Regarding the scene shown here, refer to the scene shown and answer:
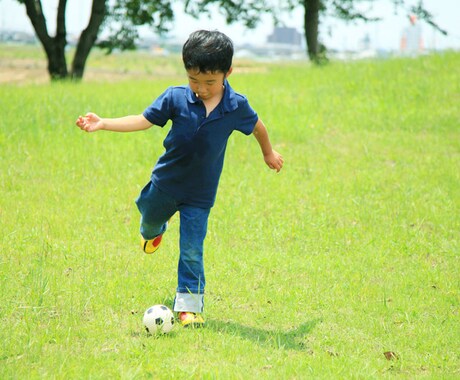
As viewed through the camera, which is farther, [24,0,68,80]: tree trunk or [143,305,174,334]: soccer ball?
[24,0,68,80]: tree trunk

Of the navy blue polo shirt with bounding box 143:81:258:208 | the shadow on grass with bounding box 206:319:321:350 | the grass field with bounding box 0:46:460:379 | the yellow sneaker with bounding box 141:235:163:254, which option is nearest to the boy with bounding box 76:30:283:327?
the navy blue polo shirt with bounding box 143:81:258:208

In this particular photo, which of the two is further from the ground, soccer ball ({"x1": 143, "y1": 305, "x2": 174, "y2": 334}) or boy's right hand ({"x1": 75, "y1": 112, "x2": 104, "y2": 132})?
boy's right hand ({"x1": 75, "y1": 112, "x2": 104, "y2": 132})

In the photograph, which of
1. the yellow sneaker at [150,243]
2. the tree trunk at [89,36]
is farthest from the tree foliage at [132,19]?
the yellow sneaker at [150,243]

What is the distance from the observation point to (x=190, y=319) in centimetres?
515

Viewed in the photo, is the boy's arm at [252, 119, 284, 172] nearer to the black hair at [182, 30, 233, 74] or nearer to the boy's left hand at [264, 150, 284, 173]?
the boy's left hand at [264, 150, 284, 173]

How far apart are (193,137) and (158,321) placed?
129 centimetres

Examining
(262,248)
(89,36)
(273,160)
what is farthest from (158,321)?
(89,36)

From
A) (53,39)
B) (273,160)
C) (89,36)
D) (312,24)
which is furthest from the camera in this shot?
(312,24)

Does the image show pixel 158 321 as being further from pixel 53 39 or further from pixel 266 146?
pixel 53 39

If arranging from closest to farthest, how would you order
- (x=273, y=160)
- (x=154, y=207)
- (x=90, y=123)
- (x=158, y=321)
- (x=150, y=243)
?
1. (x=158, y=321)
2. (x=90, y=123)
3. (x=154, y=207)
4. (x=273, y=160)
5. (x=150, y=243)

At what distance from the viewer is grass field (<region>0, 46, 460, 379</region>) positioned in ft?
15.4

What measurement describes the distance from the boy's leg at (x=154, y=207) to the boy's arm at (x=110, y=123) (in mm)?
514

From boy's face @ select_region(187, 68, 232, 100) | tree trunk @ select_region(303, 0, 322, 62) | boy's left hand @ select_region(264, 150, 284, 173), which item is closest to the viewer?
boy's face @ select_region(187, 68, 232, 100)

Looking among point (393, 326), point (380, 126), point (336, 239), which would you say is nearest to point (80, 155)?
point (336, 239)
